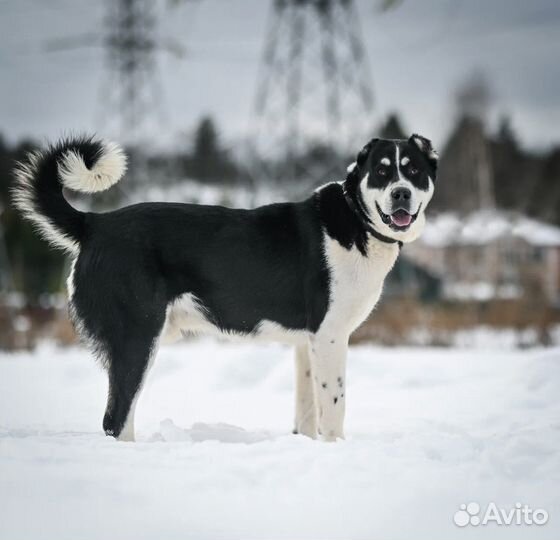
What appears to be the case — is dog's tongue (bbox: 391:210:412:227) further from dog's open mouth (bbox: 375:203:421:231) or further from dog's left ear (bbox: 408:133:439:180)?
dog's left ear (bbox: 408:133:439:180)

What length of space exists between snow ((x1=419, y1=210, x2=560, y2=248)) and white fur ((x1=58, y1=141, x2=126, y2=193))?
786 inches

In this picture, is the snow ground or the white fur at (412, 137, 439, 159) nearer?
the snow ground

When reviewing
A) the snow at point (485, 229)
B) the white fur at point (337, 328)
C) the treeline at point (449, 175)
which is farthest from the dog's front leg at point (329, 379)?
the snow at point (485, 229)

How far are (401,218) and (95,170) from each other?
1879 millimetres

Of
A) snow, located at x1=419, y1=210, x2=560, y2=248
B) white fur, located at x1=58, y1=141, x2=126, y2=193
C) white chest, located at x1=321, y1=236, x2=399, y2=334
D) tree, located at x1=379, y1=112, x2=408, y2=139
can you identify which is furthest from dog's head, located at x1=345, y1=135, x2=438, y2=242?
snow, located at x1=419, y1=210, x2=560, y2=248

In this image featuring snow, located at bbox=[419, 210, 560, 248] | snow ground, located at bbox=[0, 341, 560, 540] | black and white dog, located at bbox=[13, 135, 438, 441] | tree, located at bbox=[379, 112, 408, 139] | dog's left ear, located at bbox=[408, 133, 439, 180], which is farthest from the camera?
snow, located at bbox=[419, 210, 560, 248]

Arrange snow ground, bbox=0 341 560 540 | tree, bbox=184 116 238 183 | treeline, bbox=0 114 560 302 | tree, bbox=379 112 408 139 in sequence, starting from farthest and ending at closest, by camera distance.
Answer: tree, bbox=184 116 238 183
treeline, bbox=0 114 560 302
tree, bbox=379 112 408 139
snow ground, bbox=0 341 560 540

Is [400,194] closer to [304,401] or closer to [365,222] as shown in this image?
[365,222]

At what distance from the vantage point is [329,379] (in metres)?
4.28

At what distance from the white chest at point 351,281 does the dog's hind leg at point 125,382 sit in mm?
1069

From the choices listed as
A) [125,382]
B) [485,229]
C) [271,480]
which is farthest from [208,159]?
[271,480]


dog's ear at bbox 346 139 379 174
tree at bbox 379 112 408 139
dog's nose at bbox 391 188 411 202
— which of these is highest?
tree at bbox 379 112 408 139

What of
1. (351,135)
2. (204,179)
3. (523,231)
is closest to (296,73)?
(351,135)

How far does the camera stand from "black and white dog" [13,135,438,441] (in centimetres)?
411
